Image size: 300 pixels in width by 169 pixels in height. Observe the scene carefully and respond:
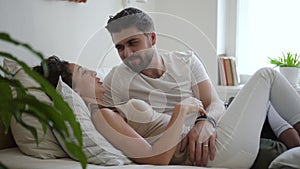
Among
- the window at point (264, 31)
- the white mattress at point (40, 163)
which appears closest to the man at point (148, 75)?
the white mattress at point (40, 163)

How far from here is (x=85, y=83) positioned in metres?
1.75

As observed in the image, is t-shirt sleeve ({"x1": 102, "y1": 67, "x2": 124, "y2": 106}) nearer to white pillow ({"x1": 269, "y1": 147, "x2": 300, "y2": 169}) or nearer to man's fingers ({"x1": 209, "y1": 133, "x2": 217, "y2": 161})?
man's fingers ({"x1": 209, "y1": 133, "x2": 217, "y2": 161})

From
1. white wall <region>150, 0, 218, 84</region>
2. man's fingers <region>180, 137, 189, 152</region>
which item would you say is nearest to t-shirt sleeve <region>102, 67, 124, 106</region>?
man's fingers <region>180, 137, 189, 152</region>

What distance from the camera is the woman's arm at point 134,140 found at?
1522mm

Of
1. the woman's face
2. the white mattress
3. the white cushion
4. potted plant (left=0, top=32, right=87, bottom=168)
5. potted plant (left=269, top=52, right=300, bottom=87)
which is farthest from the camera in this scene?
potted plant (left=269, top=52, right=300, bottom=87)

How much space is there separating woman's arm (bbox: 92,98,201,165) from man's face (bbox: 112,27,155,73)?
38 centimetres

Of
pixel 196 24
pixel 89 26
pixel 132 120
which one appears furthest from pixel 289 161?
pixel 196 24

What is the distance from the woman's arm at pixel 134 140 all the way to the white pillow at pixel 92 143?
0.03m

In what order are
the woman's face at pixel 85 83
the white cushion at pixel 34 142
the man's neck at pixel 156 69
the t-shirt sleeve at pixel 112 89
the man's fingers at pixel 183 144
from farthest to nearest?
the man's neck at pixel 156 69
the t-shirt sleeve at pixel 112 89
the woman's face at pixel 85 83
the man's fingers at pixel 183 144
the white cushion at pixel 34 142

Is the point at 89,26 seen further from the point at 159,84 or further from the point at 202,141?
the point at 202,141

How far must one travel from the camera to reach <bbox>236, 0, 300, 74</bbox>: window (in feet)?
10.2

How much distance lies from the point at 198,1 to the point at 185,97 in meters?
1.37

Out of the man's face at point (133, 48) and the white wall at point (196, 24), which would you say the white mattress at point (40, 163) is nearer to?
the man's face at point (133, 48)

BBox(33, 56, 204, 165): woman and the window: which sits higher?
the window
